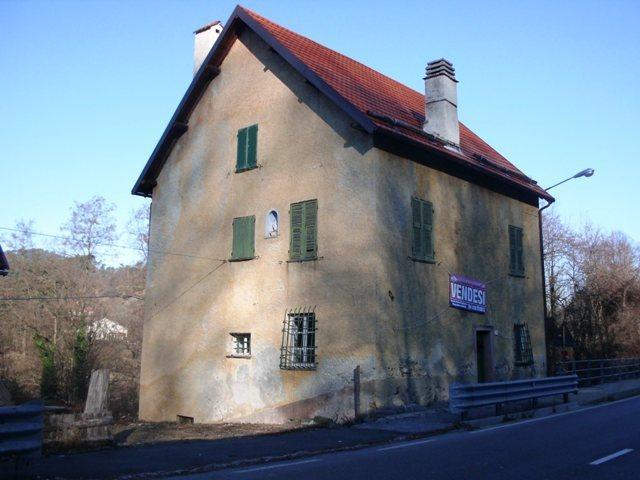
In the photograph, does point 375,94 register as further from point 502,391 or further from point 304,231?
point 502,391

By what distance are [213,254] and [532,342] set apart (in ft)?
36.3

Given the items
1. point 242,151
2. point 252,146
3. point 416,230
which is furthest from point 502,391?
point 242,151

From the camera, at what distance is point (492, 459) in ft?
27.8

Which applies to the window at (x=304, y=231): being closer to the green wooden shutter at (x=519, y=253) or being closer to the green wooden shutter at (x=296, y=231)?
the green wooden shutter at (x=296, y=231)

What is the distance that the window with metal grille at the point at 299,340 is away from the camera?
15.6 meters

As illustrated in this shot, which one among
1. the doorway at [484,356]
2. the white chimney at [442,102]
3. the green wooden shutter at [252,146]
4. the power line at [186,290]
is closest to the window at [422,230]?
the white chimney at [442,102]

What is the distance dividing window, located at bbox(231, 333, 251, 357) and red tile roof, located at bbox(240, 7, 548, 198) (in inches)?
278

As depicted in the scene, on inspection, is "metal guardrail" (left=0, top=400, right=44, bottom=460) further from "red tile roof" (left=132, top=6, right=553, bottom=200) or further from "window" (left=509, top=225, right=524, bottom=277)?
"window" (left=509, top=225, right=524, bottom=277)

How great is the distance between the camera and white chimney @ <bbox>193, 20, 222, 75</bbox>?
71.4 ft

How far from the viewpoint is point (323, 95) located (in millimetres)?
16297

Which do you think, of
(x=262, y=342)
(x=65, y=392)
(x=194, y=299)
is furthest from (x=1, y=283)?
(x=262, y=342)

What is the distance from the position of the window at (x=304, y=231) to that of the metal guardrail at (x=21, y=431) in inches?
360

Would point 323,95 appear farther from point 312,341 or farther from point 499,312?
point 499,312

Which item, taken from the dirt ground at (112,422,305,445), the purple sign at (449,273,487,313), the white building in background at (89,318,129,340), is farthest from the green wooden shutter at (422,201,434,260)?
the white building in background at (89,318,129,340)
